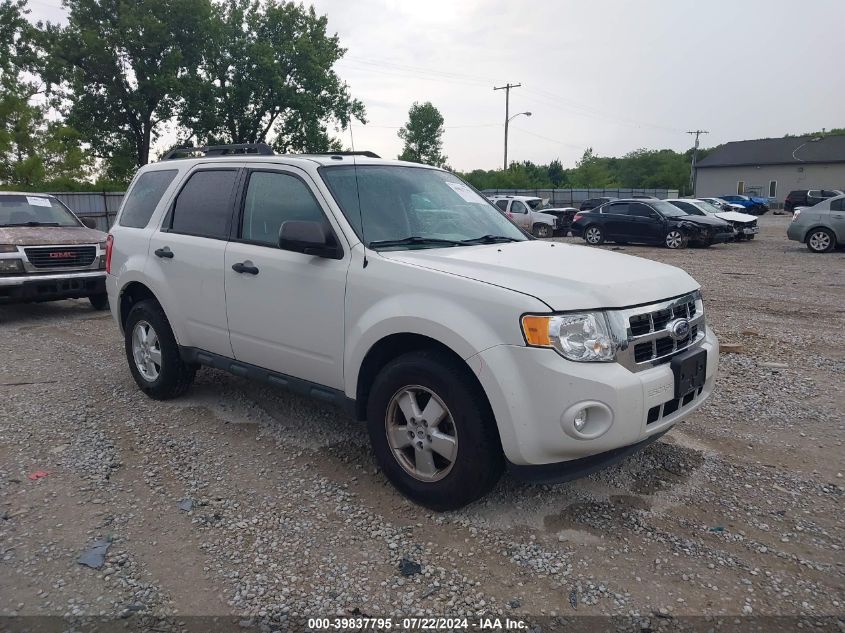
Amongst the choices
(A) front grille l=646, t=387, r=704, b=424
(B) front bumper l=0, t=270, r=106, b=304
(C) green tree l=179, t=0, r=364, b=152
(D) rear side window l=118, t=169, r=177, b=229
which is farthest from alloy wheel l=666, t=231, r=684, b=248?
(C) green tree l=179, t=0, r=364, b=152

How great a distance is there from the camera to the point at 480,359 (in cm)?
311

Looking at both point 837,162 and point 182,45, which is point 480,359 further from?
point 837,162

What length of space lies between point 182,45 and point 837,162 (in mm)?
54911

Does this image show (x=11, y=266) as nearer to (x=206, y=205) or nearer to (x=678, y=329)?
(x=206, y=205)

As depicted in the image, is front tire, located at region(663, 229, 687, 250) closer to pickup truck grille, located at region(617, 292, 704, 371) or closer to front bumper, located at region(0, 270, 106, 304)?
front bumper, located at region(0, 270, 106, 304)

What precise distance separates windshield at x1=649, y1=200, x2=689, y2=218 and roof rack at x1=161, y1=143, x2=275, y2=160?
1716 cm

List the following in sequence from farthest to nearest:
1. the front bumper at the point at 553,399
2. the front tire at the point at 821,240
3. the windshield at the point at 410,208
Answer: the front tire at the point at 821,240, the windshield at the point at 410,208, the front bumper at the point at 553,399

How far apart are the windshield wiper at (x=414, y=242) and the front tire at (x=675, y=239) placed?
1725cm

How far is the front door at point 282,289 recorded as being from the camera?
3.85 m

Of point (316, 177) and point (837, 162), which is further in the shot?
point (837, 162)

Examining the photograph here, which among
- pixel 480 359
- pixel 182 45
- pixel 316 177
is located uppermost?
pixel 182 45

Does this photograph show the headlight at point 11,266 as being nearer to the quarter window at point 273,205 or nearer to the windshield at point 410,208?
the quarter window at point 273,205

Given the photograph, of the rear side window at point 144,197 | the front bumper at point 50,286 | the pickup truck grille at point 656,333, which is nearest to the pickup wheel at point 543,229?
the front bumper at point 50,286

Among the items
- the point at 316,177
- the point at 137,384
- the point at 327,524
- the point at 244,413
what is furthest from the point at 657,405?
the point at 137,384
